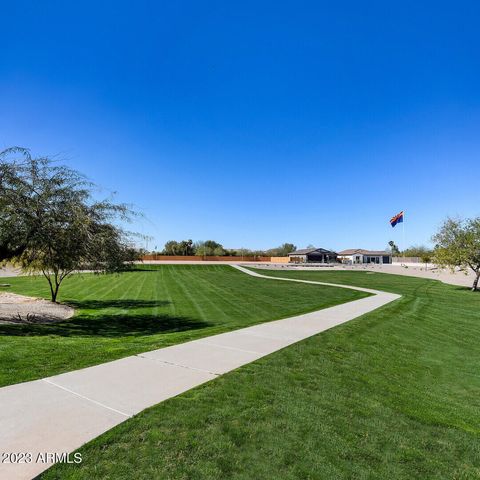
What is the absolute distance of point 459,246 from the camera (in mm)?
28453

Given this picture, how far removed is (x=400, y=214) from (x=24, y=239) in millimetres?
68954

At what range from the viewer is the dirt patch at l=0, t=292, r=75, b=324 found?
12788 millimetres

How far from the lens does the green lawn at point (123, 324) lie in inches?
252

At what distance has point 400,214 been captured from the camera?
225 ft

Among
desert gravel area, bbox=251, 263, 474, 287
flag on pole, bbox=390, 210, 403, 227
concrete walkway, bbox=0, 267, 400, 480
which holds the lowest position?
concrete walkway, bbox=0, 267, 400, 480

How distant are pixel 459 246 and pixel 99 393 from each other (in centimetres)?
3063

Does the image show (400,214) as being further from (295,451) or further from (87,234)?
(295,451)

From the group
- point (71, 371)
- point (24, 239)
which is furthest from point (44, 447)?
point (24, 239)

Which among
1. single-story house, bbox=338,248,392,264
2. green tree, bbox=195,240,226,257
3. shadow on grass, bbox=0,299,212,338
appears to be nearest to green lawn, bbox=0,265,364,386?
shadow on grass, bbox=0,299,212,338

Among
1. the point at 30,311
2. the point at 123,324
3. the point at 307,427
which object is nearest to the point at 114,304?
the point at 30,311

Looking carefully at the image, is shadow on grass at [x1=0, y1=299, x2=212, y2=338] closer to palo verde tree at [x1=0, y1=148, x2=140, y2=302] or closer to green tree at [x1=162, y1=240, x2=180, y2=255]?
palo verde tree at [x1=0, y1=148, x2=140, y2=302]

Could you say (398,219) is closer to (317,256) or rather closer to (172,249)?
(317,256)

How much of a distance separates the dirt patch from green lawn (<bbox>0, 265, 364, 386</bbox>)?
27.8 inches

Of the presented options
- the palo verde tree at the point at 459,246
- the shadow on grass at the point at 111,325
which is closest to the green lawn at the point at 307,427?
the shadow on grass at the point at 111,325
